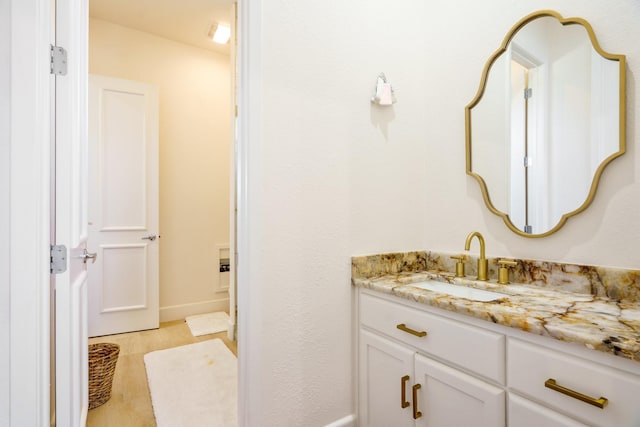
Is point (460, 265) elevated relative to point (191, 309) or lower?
elevated

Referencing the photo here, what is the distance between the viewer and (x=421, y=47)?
1.94 m

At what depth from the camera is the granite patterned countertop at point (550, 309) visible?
844 mm

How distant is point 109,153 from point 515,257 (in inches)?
129

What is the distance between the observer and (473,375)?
44.4 inches

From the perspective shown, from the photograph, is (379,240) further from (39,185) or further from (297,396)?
(39,185)

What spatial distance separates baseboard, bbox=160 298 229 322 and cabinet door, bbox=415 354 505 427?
2.83 meters

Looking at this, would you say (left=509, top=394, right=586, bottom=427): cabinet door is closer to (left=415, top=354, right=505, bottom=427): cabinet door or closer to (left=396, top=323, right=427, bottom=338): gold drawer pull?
(left=415, top=354, right=505, bottom=427): cabinet door

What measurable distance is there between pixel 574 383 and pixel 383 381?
76 centimetres

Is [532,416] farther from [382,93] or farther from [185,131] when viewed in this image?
[185,131]

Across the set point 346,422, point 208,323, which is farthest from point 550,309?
point 208,323

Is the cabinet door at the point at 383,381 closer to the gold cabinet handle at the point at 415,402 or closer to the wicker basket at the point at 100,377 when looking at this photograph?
the gold cabinet handle at the point at 415,402

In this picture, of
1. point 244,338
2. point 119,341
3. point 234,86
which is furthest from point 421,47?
point 119,341

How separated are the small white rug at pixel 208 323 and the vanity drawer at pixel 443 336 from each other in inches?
80.9

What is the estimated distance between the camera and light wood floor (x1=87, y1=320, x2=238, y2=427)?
1.80 m
